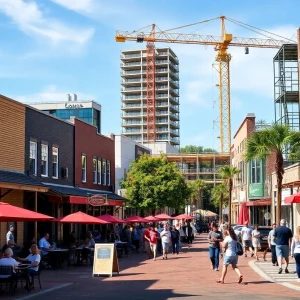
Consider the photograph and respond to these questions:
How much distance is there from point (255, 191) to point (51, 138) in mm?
27154

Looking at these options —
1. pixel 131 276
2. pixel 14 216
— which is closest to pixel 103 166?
pixel 131 276

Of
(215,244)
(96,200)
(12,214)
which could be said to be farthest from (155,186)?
(12,214)

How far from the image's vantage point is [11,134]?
28.5m

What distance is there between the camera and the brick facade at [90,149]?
126ft

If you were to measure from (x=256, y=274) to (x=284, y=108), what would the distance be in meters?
26.3

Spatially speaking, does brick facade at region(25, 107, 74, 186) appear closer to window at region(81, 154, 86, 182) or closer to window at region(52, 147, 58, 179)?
window at region(52, 147, 58, 179)

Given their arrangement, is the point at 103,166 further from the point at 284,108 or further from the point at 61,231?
the point at 284,108

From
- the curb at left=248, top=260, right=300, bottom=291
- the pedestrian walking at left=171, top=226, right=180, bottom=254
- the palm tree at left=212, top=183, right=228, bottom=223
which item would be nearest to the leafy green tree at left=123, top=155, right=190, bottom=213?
the pedestrian walking at left=171, top=226, right=180, bottom=254

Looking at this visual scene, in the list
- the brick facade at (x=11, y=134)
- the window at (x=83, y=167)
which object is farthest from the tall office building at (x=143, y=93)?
the brick facade at (x=11, y=134)

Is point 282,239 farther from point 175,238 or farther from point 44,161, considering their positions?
point 44,161

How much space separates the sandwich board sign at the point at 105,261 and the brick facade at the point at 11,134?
805 cm

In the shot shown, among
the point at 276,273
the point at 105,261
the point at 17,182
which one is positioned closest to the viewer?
the point at 276,273

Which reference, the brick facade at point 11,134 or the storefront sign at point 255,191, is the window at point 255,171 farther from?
the brick facade at point 11,134

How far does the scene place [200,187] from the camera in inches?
4038
